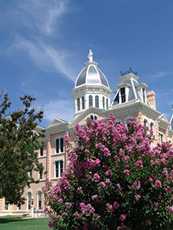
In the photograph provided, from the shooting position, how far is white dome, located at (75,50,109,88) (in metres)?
54.4

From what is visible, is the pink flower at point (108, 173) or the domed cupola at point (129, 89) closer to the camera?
the pink flower at point (108, 173)

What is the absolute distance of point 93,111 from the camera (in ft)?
161

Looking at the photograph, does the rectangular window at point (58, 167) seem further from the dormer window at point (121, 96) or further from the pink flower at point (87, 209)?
the pink flower at point (87, 209)

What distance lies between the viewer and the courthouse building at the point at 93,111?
45906mm

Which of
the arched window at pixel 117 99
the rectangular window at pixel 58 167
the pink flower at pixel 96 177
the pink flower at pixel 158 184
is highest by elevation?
the arched window at pixel 117 99

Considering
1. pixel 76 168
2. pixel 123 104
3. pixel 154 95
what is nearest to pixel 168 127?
pixel 154 95

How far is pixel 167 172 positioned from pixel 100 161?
1511 mm

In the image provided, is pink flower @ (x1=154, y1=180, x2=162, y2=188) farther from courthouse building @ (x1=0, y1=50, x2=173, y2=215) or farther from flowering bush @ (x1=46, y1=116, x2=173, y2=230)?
courthouse building @ (x1=0, y1=50, x2=173, y2=215)

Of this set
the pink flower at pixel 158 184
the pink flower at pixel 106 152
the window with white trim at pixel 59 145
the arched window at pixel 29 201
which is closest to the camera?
the pink flower at pixel 158 184

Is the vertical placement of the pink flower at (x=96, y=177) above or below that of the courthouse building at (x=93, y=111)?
below

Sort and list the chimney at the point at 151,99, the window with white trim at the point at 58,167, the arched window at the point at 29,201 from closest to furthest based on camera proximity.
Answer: the chimney at the point at 151,99 → the window with white trim at the point at 58,167 → the arched window at the point at 29,201

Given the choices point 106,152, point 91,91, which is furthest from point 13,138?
point 91,91

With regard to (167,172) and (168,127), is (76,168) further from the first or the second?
(168,127)

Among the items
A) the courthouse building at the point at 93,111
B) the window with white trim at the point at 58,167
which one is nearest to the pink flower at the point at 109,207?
the courthouse building at the point at 93,111
